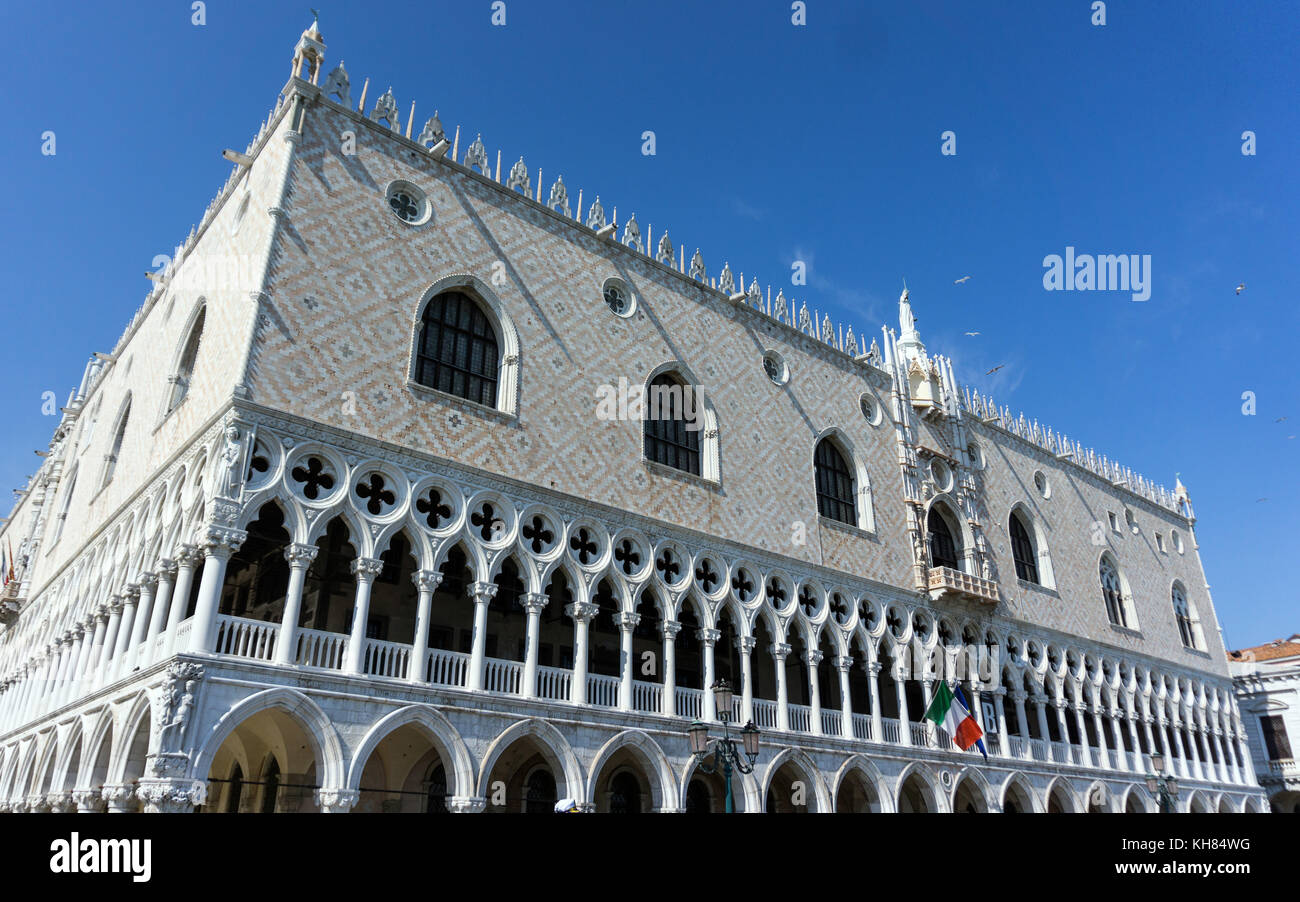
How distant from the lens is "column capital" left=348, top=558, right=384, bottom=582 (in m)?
11.9

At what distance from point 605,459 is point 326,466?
4803mm

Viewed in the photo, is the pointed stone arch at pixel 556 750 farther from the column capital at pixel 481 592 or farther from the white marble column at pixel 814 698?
the white marble column at pixel 814 698

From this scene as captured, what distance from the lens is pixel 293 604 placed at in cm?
1128

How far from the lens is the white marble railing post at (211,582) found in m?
10.5

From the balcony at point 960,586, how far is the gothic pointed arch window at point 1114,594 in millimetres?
6840

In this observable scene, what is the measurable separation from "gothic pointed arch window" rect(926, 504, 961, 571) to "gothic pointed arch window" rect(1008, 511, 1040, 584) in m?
2.31

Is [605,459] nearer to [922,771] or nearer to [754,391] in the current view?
[754,391]

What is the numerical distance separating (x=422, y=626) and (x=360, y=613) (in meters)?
0.88

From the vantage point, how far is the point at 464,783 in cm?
1182

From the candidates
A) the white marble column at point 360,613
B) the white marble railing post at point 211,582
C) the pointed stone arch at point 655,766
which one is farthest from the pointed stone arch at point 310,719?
the pointed stone arch at point 655,766

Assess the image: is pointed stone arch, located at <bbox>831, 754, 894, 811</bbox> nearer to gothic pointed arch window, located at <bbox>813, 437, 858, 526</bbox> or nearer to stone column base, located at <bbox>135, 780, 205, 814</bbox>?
gothic pointed arch window, located at <bbox>813, 437, 858, 526</bbox>

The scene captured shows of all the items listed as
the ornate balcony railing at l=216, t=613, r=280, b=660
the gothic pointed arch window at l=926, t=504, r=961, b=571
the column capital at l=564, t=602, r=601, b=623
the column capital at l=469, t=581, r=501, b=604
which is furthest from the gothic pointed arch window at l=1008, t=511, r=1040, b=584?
the ornate balcony railing at l=216, t=613, r=280, b=660
